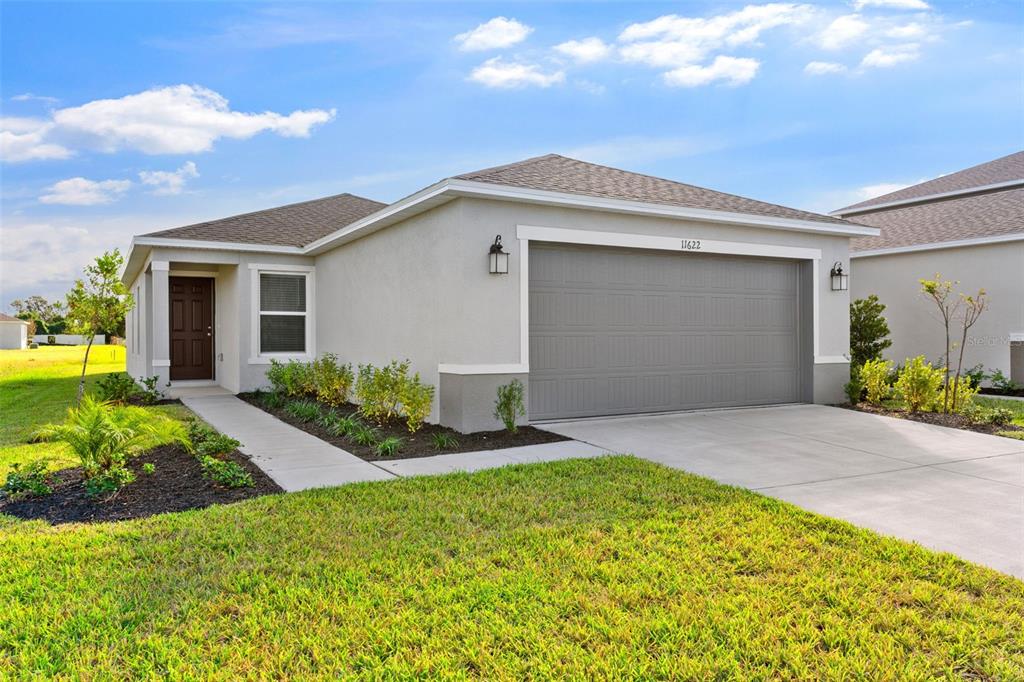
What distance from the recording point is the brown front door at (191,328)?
50.0 ft

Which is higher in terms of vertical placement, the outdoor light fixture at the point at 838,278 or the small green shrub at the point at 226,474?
the outdoor light fixture at the point at 838,278

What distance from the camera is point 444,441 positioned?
24.1 ft

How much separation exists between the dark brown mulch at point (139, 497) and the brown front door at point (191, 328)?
986 centimetres

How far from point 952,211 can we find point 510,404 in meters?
13.9

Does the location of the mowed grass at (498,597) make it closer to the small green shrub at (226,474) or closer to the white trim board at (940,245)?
the small green shrub at (226,474)

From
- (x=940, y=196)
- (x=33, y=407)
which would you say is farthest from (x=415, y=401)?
(x=940, y=196)

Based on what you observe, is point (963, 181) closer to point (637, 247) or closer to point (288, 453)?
point (637, 247)

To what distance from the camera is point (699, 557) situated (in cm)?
387

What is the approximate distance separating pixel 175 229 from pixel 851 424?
12.5 m

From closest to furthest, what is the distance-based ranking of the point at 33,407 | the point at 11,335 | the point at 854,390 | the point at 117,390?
the point at 854,390 < the point at 117,390 < the point at 33,407 < the point at 11,335

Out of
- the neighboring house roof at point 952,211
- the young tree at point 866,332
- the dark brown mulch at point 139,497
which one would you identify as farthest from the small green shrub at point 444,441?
the neighboring house roof at point 952,211

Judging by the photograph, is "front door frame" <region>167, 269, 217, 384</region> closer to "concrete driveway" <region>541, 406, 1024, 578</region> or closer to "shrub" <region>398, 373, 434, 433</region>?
"shrub" <region>398, 373, 434, 433</region>

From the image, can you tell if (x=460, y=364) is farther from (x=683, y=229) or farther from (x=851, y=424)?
(x=851, y=424)

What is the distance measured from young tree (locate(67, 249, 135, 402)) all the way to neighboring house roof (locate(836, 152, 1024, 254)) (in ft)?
49.3
